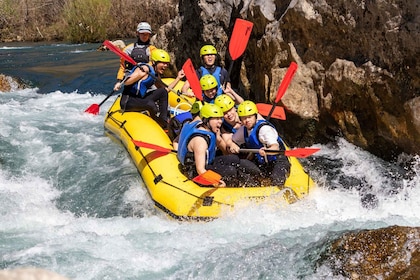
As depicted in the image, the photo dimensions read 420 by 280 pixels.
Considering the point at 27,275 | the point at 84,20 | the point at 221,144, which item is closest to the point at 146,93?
the point at 221,144

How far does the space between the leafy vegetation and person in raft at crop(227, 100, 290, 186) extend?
12847 mm

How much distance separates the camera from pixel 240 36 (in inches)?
264

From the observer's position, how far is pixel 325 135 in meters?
6.02

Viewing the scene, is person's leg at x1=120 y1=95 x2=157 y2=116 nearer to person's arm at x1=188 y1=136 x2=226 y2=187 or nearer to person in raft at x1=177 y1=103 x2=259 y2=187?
person in raft at x1=177 y1=103 x2=259 y2=187

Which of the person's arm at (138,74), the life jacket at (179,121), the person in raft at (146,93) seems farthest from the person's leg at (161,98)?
the life jacket at (179,121)

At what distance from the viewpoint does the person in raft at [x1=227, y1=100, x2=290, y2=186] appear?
457 cm

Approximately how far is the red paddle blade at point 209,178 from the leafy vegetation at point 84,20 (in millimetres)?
13244

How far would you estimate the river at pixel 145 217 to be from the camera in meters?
3.45

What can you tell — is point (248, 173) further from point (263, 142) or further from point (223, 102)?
point (223, 102)

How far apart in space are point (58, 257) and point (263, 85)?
3.90m

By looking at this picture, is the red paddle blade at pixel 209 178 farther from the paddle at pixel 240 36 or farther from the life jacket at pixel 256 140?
the paddle at pixel 240 36

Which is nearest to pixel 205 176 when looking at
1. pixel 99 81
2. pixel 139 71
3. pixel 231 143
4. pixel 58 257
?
pixel 231 143

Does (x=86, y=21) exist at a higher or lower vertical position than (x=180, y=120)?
lower

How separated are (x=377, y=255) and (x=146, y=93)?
418 cm
